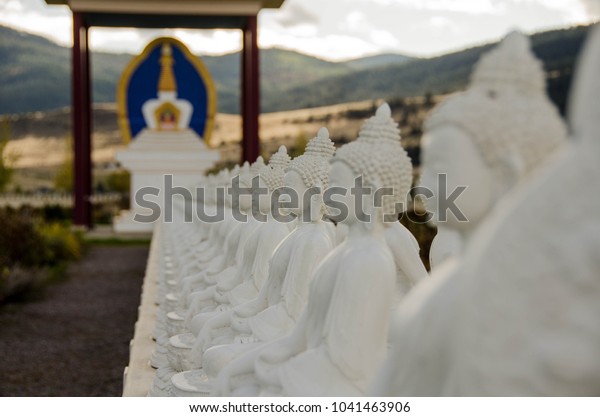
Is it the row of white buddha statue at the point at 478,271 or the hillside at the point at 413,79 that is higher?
the hillside at the point at 413,79

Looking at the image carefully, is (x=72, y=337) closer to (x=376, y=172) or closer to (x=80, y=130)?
(x=376, y=172)

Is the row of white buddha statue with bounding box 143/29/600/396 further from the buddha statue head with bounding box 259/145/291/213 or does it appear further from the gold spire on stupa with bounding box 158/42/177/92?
the gold spire on stupa with bounding box 158/42/177/92

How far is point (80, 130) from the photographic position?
23797 mm

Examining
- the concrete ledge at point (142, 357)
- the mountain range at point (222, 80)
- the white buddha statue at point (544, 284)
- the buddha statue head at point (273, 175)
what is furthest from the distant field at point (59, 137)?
the white buddha statue at point (544, 284)

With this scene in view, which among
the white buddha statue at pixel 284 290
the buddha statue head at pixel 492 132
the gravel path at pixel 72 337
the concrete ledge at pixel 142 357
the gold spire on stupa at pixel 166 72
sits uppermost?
the gold spire on stupa at pixel 166 72

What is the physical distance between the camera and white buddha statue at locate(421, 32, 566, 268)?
6.91 ft

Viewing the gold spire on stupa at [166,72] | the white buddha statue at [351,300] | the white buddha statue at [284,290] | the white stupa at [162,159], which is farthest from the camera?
the gold spire on stupa at [166,72]

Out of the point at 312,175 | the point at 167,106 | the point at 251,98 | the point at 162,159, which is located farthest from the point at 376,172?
the point at 167,106

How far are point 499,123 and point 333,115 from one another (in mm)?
40042

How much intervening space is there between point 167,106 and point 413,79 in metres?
14.2

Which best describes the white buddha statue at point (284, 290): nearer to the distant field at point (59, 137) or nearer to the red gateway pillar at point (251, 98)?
the red gateway pillar at point (251, 98)

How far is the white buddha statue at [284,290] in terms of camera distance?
3922mm

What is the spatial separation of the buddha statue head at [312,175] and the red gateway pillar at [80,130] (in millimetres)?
20187

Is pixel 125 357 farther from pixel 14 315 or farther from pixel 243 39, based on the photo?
pixel 243 39
